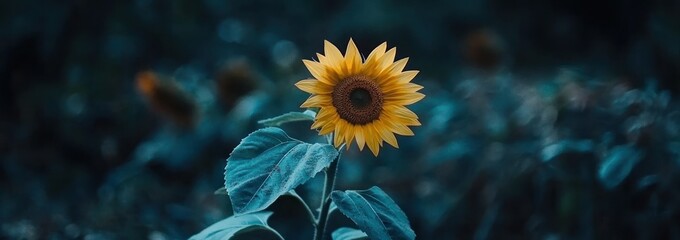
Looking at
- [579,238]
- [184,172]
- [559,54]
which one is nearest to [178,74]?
[184,172]

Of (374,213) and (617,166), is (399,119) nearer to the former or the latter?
(374,213)

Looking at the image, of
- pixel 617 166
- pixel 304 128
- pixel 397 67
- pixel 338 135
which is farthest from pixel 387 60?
pixel 304 128

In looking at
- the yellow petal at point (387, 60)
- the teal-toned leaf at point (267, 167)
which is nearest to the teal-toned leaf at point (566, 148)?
the yellow petal at point (387, 60)

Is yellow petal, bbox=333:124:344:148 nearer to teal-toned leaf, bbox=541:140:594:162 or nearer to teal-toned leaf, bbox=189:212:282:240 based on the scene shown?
teal-toned leaf, bbox=189:212:282:240

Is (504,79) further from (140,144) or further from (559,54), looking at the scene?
(140,144)

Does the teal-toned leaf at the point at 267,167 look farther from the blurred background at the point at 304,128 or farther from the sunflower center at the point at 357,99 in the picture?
the blurred background at the point at 304,128

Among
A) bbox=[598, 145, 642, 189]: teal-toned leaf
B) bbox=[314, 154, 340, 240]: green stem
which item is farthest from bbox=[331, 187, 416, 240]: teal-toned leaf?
bbox=[598, 145, 642, 189]: teal-toned leaf
